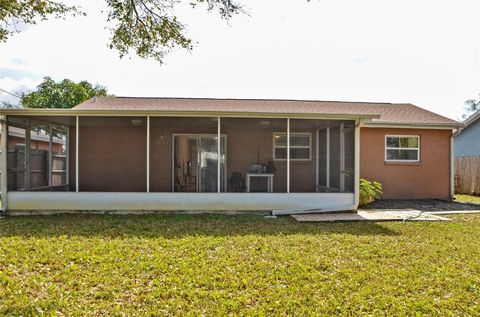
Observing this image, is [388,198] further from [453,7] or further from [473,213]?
[453,7]

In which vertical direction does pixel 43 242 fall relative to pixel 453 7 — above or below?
below

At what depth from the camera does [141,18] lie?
20.5ft

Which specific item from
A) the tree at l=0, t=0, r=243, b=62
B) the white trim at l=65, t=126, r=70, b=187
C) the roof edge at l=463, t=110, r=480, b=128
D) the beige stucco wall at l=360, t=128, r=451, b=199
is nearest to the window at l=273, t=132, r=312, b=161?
the beige stucco wall at l=360, t=128, r=451, b=199

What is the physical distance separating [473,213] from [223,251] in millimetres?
7300

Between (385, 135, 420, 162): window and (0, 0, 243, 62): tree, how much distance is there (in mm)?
7830

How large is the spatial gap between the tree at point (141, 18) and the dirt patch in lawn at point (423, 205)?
6828mm

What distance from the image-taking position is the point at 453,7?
6.43m

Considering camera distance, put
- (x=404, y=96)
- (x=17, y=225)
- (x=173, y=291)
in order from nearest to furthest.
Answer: (x=173, y=291)
(x=17, y=225)
(x=404, y=96)

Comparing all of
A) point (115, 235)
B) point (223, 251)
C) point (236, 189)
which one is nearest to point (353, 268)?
point (223, 251)

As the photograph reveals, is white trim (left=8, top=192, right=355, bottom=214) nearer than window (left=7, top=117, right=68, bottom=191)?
Yes

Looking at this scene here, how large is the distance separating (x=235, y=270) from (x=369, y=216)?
5.00m

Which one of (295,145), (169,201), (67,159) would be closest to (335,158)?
(295,145)

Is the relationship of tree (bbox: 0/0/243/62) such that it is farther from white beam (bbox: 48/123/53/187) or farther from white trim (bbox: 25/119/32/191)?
white beam (bbox: 48/123/53/187)

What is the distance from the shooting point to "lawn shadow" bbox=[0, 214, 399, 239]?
645 centimetres
